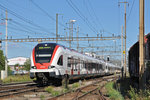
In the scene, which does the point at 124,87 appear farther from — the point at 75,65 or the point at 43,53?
the point at 75,65

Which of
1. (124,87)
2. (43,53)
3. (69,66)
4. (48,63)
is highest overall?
(43,53)

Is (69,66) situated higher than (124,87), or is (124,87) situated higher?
(69,66)

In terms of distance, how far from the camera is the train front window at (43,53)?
59.4ft

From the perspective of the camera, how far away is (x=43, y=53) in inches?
723

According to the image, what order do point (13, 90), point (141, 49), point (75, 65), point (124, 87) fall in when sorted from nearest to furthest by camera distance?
point (141, 49) → point (13, 90) → point (124, 87) → point (75, 65)

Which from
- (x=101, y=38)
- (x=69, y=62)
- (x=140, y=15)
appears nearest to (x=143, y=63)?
(x=140, y=15)

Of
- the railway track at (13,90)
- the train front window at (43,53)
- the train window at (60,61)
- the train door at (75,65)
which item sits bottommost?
the railway track at (13,90)

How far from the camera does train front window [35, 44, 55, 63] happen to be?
59.4ft

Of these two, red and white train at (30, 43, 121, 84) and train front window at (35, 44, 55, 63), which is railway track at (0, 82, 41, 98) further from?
train front window at (35, 44, 55, 63)

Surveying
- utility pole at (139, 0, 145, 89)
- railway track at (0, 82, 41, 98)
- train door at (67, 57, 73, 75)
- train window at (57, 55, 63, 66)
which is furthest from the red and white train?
utility pole at (139, 0, 145, 89)

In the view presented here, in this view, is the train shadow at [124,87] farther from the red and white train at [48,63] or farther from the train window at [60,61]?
the train window at [60,61]

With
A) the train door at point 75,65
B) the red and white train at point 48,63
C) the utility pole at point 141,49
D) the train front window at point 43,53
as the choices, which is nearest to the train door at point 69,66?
the red and white train at point 48,63

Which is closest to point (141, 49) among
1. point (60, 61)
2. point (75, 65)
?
point (60, 61)

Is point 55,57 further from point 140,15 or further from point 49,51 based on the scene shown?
point 140,15
